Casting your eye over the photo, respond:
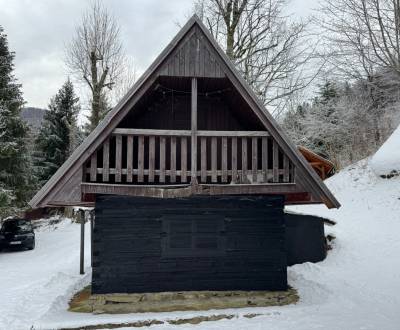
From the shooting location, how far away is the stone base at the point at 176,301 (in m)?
8.43

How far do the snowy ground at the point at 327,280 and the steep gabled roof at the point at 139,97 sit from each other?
8.23 ft

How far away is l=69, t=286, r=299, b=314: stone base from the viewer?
843 cm

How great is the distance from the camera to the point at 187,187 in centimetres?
808

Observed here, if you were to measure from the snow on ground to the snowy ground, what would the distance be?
1.93ft

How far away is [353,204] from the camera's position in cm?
1845

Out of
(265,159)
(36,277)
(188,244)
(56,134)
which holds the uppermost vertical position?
(56,134)

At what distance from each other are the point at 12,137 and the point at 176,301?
16.6 metres

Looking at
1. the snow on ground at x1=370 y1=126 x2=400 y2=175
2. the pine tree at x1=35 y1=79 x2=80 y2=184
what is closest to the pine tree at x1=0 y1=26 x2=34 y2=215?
the pine tree at x1=35 y1=79 x2=80 y2=184

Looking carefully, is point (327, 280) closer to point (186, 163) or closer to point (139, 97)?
point (186, 163)

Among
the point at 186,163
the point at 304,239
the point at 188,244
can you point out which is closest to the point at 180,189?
the point at 186,163

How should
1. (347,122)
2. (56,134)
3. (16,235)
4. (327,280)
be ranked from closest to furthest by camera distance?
(327,280) → (16,235) → (347,122) → (56,134)

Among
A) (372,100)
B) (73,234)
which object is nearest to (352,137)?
(372,100)

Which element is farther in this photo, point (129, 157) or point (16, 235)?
point (16, 235)

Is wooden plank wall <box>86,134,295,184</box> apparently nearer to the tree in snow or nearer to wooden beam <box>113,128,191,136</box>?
wooden beam <box>113,128,191,136</box>
